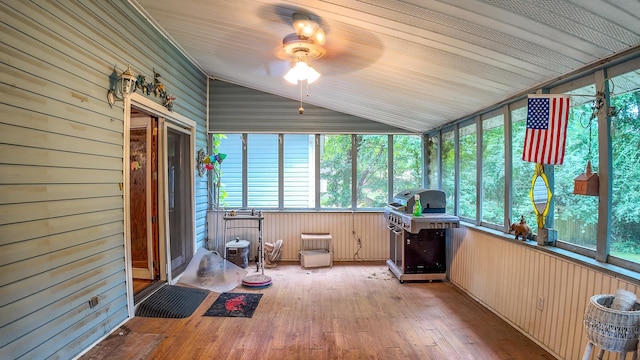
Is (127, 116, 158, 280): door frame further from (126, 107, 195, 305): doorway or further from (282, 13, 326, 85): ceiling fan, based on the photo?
(282, 13, 326, 85): ceiling fan

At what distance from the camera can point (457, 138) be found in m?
4.64

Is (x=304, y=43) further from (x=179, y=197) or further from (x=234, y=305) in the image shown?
(x=179, y=197)

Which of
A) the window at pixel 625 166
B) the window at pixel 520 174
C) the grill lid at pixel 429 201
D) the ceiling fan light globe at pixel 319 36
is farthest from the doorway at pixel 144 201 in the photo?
the window at pixel 625 166

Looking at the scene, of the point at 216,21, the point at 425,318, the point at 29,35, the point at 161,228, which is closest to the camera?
the point at 29,35

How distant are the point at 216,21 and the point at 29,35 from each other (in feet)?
4.96

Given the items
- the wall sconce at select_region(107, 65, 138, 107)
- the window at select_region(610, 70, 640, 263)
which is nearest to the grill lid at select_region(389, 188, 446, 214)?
the window at select_region(610, 70, 640, 263)

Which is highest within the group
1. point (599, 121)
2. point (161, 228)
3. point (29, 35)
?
point (29, 35)

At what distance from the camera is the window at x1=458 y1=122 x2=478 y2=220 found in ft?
13.9

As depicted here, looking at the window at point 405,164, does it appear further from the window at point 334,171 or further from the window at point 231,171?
the window at point 231,171

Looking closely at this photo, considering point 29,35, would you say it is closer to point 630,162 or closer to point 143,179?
point 143,179

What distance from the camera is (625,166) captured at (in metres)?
2.22

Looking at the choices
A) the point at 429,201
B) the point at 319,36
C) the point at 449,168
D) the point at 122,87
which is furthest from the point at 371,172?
the point at 122,87

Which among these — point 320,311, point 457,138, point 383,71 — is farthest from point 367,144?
point 320,311

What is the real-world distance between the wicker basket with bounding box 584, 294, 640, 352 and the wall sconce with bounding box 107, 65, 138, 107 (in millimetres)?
3954
